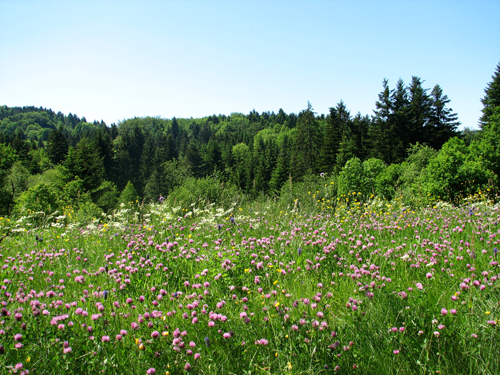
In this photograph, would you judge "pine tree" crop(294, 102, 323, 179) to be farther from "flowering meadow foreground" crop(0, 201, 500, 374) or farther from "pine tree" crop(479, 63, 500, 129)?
"flowering meadow foreground" crop(0, 201, 500, 374)

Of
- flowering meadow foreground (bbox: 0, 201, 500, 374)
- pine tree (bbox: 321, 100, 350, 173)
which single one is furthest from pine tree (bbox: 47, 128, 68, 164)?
flowering meadow foreground (bbox: 0, 201, 500, 374)

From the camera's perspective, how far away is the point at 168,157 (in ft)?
299

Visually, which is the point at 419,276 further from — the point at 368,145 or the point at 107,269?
the point at 368,145

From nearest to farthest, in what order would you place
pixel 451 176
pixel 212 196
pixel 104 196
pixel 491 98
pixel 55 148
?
pixel 451 176 → pixel 212 196 → pixel 491 98 → pixel 104 196 → pixel 55 148

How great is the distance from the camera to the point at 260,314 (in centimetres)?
247

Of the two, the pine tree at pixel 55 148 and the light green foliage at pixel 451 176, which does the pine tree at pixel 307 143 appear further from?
the pine tree at pixel 55 148

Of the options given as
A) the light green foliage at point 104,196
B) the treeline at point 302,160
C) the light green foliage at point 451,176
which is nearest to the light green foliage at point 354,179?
the treeline at point 302,160

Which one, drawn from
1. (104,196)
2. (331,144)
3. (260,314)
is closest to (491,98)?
(331,144)

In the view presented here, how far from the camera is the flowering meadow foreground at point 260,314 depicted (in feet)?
6.60

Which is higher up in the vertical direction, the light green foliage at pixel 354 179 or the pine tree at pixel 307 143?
the pine tree at pixel 307 143

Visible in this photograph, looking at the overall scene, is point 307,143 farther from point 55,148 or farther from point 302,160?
point 55,148

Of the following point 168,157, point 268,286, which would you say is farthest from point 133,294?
point 168,157

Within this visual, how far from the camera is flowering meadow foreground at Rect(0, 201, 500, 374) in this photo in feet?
6.60

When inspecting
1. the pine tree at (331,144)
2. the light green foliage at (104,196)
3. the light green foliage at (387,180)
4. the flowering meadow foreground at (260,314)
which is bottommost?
the light green foliage at (104,196)
